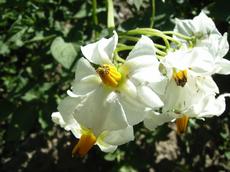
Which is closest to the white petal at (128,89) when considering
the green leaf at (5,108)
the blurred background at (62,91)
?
the blurred background at (62,91)

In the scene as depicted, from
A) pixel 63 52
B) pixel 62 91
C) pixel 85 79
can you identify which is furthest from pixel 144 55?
pixel 62 91

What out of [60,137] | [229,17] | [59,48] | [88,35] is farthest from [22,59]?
[229,17]

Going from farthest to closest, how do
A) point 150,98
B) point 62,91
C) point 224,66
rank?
point 62,91 < point 224,66 < point 150,98

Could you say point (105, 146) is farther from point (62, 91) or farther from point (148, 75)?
point (62, 91)

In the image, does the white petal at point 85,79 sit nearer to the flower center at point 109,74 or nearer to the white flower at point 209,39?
the flower center at point 109,74

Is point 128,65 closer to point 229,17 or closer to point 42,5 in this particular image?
point 229,17

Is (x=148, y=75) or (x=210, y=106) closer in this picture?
(x=148, y=75)
